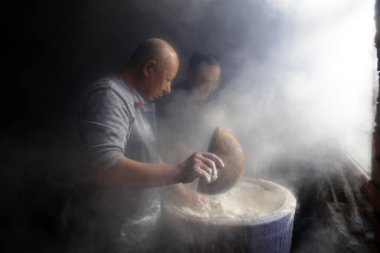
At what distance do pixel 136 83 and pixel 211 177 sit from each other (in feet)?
3.18

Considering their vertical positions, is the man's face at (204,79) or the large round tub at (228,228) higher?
the man's face at (204,79)

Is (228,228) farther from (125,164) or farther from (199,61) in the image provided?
(199,61)

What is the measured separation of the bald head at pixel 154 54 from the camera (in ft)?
8.36

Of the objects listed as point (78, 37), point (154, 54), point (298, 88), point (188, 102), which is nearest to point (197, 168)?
point (154, 54)

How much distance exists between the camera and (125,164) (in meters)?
2.17

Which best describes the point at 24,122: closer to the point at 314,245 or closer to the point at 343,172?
the point at 314,245

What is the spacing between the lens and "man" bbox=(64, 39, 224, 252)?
2193 mm

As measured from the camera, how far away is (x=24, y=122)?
201 inches

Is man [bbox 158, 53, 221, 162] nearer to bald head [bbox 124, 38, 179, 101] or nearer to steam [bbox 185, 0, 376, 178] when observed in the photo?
steam [bbox 185, 0, 376, 178]

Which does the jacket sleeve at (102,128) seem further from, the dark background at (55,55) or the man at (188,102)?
the dark background at (55,55)

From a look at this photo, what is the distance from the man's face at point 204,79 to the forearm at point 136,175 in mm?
2152

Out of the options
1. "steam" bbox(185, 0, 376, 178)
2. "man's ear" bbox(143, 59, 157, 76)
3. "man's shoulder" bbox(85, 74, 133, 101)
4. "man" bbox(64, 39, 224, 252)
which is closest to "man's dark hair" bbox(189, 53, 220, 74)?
"steam" bbox(185, 0, 376, 178)

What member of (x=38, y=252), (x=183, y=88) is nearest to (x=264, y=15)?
(x=183, y=88)

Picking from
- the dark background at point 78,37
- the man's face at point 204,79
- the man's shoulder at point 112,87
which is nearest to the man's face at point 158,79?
the man's shoulder at point 112,87
